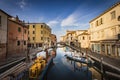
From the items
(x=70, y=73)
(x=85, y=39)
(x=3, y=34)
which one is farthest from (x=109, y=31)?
(x=3, y=34)

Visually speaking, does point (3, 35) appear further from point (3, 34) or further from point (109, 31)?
point (109, 31)

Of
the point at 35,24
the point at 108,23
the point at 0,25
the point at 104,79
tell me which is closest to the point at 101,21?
the point at 108,23

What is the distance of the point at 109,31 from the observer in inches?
963

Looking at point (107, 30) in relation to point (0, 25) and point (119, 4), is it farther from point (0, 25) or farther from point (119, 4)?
point (0, 25)

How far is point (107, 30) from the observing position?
998 inches

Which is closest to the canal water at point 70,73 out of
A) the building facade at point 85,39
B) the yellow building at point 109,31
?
the yellow building at point 109,31

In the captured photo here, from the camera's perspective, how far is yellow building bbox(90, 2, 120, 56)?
2161 cm

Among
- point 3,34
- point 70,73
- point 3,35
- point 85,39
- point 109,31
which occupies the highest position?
point 109,31

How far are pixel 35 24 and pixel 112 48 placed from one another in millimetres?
42085

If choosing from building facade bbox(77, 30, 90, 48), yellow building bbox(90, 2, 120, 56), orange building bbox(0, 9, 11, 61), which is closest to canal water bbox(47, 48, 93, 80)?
yellow building bbox(90, 2, 120, 56)

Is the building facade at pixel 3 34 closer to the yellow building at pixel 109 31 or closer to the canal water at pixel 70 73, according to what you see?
the canal water at pixel 70 73

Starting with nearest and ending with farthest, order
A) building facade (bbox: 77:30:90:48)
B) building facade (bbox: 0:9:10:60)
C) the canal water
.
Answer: building facade (bbox: 0:9:10:60) < the canal water < building facade (bbox: 77:30:90:48)

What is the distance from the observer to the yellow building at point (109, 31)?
21.6 metres

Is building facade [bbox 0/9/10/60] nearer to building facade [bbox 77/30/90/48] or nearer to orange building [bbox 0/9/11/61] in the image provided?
orange building [bbox 0/9/11/61]
